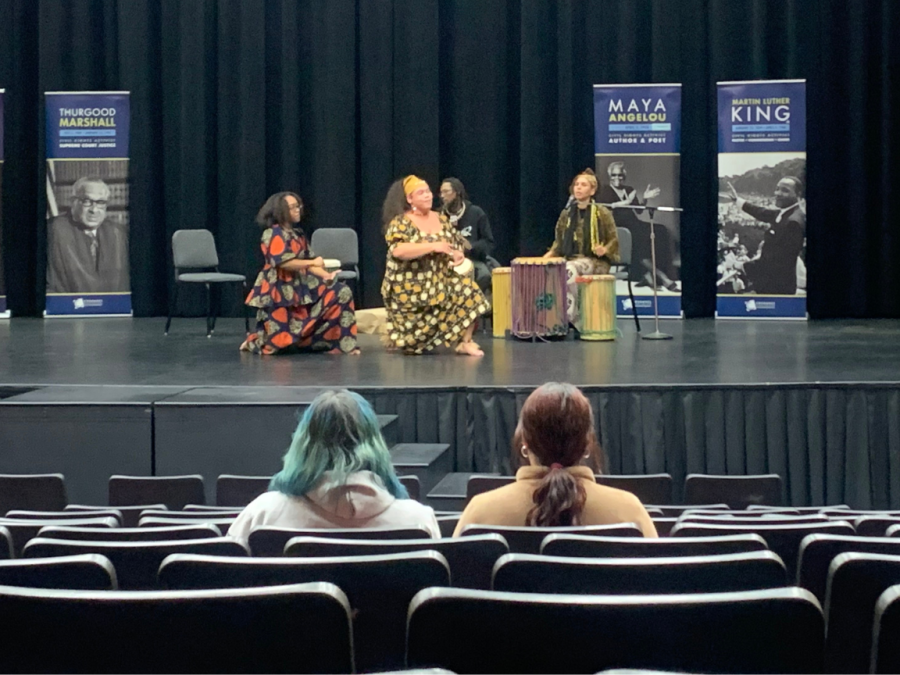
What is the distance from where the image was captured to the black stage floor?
20.2ft

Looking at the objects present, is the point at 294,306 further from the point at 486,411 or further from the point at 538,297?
the point at 486,411

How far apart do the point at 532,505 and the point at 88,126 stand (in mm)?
8940

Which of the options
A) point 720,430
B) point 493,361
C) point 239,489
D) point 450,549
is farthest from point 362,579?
point 493,361

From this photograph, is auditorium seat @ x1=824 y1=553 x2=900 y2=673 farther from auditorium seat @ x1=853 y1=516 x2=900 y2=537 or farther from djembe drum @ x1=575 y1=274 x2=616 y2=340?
djembe drum @ x1=575 y1=274 x2=616 y2=340

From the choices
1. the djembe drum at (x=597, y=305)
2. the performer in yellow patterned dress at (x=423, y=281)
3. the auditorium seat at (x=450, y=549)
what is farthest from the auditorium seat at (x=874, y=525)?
the djembe drum at (x=597, y=305)

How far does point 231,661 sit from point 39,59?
431 inches

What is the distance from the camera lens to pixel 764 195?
10023mm

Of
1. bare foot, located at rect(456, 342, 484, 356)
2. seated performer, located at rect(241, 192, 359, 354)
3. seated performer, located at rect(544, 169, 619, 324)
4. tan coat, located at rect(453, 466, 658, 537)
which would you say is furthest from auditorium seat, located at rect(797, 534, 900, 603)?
seated performer, located at rect(544, 169, 619, 324)

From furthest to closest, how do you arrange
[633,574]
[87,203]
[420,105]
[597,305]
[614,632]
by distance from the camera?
[420,105]
[87,203]
[597,305]
[633,574]
[614,632]

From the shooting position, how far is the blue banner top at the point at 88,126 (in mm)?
10453

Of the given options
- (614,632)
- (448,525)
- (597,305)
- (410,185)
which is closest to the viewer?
(614,632)

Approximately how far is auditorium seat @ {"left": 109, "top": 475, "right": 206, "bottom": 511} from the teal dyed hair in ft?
5.06

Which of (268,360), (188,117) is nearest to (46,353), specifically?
(268,360)

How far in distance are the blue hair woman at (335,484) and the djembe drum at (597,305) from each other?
5.64 m
